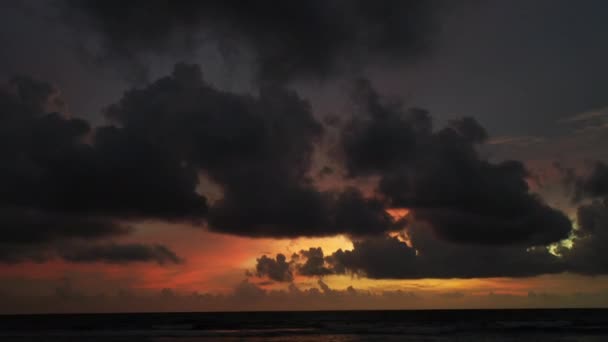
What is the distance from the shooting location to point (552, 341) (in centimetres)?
6031

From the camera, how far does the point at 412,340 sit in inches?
2506

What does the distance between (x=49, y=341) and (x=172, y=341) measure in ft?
50.3

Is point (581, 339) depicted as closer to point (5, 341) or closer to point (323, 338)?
point (323, 338)

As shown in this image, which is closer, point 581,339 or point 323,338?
point 581,339

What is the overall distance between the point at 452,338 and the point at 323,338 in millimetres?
15363

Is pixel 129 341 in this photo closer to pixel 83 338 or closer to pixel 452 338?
pixel 83 338

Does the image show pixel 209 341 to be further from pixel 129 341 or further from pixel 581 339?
pixel 581 339

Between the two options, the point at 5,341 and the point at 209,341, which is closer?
the point at 209,341

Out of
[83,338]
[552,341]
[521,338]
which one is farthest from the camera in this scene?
[83,338]

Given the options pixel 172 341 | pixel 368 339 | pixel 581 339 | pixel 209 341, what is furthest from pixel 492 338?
pixel 172 341

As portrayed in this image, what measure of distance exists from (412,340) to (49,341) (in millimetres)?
43096

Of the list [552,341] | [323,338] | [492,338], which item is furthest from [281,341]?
[552,341]

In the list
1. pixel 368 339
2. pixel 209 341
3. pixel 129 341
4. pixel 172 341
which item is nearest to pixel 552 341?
pixel 368 339

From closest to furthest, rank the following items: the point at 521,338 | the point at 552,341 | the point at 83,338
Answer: the point at 552,341 < the point at 521,338 < the point at 83,338
